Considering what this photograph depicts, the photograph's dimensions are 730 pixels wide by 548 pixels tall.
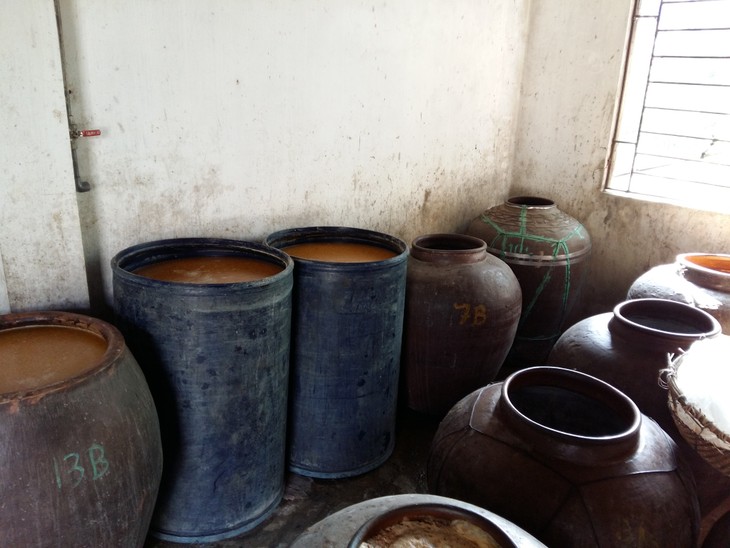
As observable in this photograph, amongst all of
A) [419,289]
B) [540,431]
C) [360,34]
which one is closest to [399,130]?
[360,34]

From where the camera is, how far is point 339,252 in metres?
2.64

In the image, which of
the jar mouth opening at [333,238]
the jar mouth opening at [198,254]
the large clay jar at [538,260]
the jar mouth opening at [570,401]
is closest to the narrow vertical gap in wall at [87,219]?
the jar mouth opening at [198,254]

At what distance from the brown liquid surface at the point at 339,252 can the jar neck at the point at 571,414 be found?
91cm

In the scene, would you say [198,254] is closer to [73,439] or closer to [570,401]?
[73,439]

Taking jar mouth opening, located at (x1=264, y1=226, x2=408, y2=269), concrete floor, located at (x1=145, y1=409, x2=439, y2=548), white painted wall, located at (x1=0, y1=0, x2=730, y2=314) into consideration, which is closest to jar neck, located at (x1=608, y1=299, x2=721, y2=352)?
jar mouth opening, located at (x1=264, y1=226, x2=408, y2=269)

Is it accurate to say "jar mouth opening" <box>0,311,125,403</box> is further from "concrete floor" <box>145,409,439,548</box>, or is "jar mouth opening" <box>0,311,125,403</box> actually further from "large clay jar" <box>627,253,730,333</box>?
"large clay jar" <box>627,253,730,333</box>

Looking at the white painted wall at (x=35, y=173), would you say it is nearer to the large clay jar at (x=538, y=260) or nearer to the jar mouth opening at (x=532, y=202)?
the large clay jar at (x=538, y=260)

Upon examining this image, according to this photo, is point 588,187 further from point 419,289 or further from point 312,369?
point 312,369

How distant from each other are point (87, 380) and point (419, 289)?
169 centimetres

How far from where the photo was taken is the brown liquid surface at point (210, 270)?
2.13 m

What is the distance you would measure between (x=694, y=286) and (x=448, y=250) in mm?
1190

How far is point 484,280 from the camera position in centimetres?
290

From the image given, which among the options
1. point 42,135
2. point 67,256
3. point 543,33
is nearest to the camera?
point 42,135

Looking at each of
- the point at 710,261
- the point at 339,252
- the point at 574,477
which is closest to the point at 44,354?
the point at 339,252
